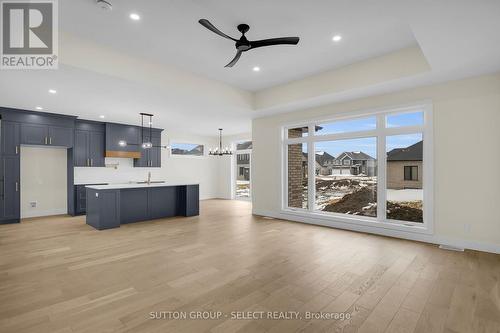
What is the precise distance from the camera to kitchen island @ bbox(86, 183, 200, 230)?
5316mm

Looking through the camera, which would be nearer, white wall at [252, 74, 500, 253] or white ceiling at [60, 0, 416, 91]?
white ceiling at [60, 0, 416, 91]

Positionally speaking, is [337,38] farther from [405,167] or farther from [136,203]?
[136,203]

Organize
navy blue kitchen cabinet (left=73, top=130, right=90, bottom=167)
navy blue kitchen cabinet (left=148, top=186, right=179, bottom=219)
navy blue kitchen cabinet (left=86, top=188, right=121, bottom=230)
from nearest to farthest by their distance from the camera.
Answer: navy blue kitchen cabinet (left=86, top=188, right=121, bottom=230) < navy blue kitchen cabinet (left=148, top=186, right=179, bottom=219) < navy blue kitchen cabinet (left=73, top=130, right=90, bottom=167)

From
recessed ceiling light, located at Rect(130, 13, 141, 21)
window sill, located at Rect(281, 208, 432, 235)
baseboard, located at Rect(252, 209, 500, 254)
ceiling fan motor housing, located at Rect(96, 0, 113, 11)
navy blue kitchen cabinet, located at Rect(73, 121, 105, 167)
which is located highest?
recessed ceiling light, located at Rect(130, 13, 141, 21)

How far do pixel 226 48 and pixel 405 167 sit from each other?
3853 mm

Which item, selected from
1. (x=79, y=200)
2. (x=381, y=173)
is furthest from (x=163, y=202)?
(x=381, y=173)

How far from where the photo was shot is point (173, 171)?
9.76 metres

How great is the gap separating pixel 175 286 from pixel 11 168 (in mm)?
5948

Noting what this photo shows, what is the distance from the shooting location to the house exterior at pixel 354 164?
16.8 feet

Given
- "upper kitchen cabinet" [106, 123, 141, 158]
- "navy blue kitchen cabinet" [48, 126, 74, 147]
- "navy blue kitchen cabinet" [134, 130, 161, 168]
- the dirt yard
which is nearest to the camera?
the dirt yard

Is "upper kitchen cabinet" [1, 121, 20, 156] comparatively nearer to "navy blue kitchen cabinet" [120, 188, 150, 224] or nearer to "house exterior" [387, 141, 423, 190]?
"navy blue kitchen cabinet" [120, 188, 150, 224]

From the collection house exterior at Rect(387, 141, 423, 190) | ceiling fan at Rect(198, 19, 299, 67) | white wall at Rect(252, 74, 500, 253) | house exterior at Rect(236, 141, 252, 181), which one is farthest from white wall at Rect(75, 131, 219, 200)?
white wall at Rect(252, 74, 500, 253)

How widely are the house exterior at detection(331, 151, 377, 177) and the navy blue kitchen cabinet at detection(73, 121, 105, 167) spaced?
6.71 m

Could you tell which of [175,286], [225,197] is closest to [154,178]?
[225,197]
